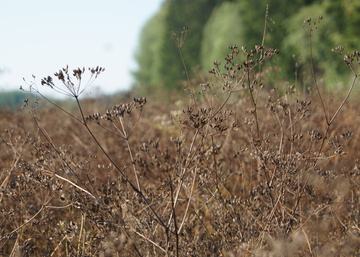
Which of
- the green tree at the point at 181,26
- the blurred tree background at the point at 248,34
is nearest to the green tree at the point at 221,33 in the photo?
the blurred tree background at the point at 248,34

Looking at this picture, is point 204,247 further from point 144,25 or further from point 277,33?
point 144,25

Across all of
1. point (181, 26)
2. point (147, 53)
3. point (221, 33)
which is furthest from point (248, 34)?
point (147, 53)

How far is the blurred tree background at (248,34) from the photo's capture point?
16906 millimetres

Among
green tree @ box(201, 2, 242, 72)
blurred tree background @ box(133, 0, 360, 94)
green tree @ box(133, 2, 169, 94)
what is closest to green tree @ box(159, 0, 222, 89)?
blurred tree background @ box(133, 0, 360, 94)

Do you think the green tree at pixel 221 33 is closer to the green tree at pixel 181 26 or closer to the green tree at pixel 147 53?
the green tree at pixel 181 26

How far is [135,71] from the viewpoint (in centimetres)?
3756

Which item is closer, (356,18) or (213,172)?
(213,172)

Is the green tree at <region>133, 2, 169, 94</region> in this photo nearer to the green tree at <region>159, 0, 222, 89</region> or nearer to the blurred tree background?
the blurred tree background

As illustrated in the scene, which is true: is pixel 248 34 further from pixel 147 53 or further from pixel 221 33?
pixel 147 53

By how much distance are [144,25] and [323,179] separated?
35.0m

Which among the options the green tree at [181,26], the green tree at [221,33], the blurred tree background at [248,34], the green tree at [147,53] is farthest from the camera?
the green tree at [147,53]

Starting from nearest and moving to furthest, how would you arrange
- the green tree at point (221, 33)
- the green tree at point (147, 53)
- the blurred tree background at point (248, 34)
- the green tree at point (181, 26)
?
the blurred tree background at point (248, 34)
the green tree at point (221, 33)
the green tree at point (181, 26)
the green tree at point (147, 53)

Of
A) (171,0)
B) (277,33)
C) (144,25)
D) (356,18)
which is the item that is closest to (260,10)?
(277,33)

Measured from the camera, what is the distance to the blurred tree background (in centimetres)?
1691
